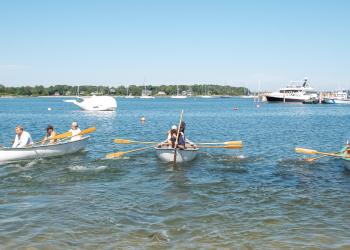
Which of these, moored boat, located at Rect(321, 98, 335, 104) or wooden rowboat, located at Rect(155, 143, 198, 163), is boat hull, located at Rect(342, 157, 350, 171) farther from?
moored boat, located at Rect(321, 98, 335, 104)

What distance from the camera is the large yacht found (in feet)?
484

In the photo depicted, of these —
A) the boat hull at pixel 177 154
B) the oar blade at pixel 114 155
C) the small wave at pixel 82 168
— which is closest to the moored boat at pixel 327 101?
the boat hull at pixel 177 154

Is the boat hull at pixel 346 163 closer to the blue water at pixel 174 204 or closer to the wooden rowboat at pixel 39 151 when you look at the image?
the blue water at pixel 174 204

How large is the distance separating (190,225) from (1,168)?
12.7 m

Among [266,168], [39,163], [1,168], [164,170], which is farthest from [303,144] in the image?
[1,168]

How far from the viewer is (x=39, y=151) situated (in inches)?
944

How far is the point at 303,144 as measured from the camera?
3466 centimetres

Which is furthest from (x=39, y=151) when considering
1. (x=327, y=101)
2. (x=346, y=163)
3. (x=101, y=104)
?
(x=327, y=101)

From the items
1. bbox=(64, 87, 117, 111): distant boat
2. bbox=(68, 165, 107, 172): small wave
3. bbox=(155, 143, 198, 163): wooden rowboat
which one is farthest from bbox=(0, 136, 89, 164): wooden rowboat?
bbox=(64, 87, 117, 111): distant boat

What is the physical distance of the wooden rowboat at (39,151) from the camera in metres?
22.5

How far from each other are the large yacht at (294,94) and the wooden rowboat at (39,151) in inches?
5089

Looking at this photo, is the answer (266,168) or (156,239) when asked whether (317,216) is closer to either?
(156,239)

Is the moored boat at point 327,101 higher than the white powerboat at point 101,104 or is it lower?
higher

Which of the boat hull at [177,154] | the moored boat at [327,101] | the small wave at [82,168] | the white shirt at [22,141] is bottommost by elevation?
the small wave at [82,168]
